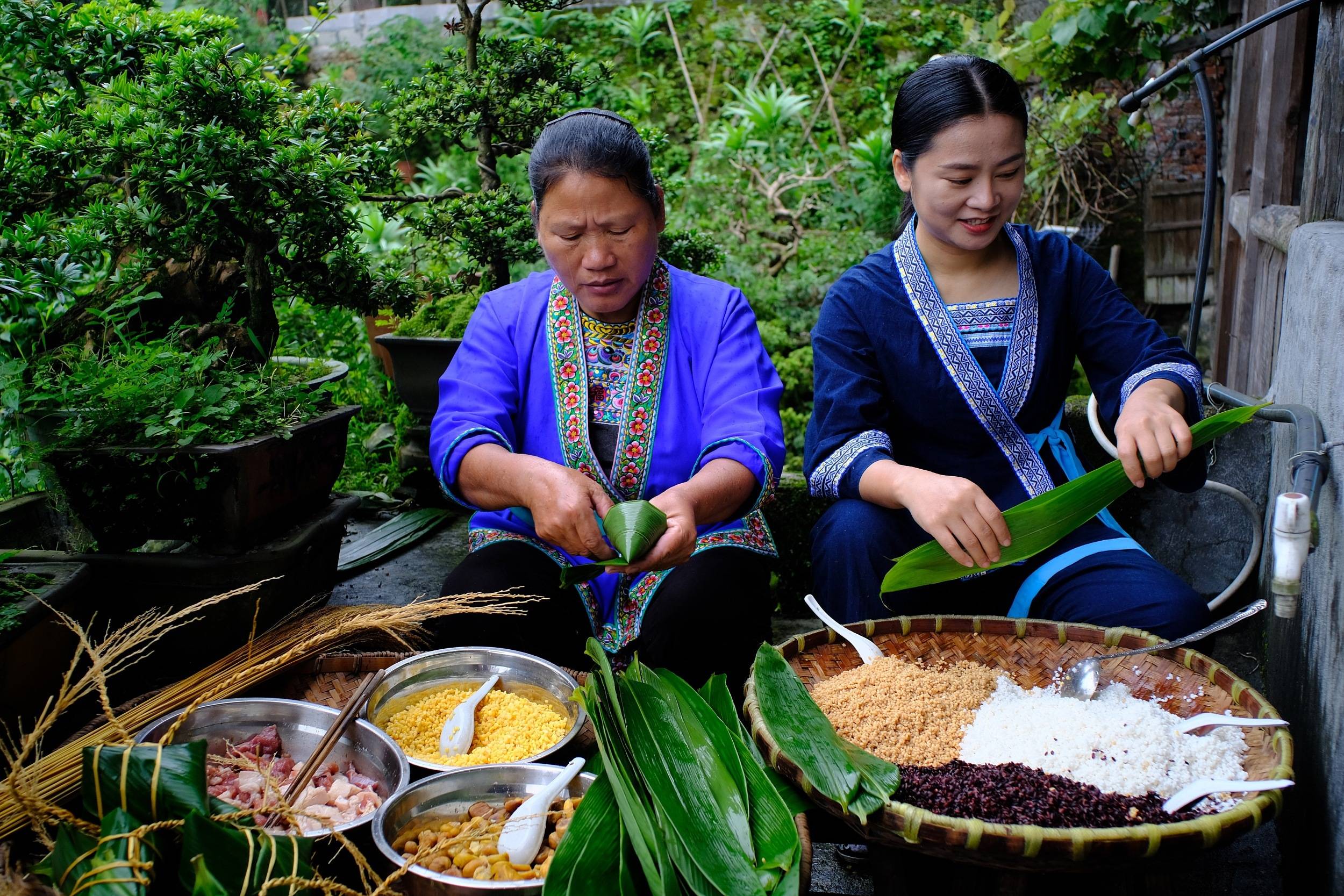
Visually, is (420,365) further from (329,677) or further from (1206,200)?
(1206,200)

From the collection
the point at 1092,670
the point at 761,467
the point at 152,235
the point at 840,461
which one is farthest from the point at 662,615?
the point at 152,235

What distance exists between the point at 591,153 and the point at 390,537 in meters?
1.85

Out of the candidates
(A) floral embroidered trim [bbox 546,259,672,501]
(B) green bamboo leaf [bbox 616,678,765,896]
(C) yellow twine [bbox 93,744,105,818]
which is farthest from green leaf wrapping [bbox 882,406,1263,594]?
(C) yellow twine [bbox 93,744,105,818]

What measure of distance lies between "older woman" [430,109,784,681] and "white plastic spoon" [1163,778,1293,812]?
917mm

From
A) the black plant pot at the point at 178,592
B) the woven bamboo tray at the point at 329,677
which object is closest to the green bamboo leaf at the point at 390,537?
the black plant pot at the point at 178,592

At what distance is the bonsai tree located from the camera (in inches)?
89.0

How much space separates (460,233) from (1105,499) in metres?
2.16

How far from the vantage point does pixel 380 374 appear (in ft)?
17.1

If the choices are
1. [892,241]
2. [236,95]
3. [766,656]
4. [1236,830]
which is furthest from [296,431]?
[1236,830]

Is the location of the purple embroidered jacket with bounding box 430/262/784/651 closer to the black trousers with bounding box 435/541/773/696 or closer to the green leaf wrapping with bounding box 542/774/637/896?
the black trousers with bounding box 435/541/773/696

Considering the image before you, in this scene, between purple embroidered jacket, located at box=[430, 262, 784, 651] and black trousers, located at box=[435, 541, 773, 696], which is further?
purple embroidered jacket, located at box=[430, 262, 784, 651]

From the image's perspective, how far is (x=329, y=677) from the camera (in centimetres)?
215

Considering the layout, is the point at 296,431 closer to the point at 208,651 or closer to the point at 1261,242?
the point at 208,651

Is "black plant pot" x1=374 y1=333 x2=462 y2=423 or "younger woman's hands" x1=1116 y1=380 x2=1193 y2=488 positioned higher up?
"younger woman's hands" x1=1116 y1=380 x2=1193 y2=488
